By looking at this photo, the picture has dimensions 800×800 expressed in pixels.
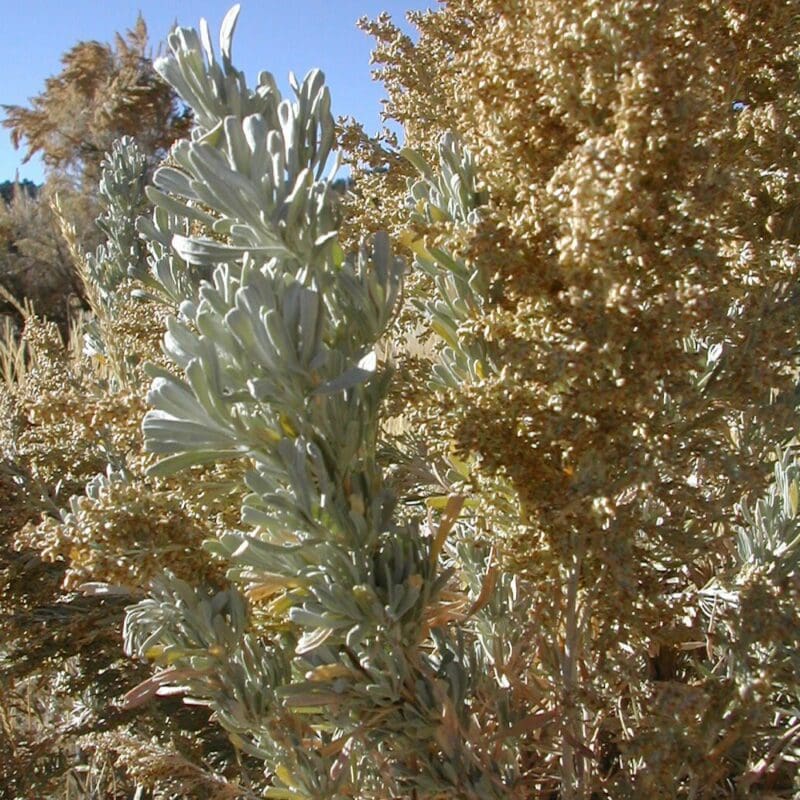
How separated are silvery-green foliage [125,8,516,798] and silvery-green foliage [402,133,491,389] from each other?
0.06ft

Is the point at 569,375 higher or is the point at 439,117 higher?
the point at 439,117

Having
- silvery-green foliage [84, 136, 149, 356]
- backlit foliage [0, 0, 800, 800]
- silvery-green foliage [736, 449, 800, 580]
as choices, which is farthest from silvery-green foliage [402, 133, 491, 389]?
silvery-green foliage [84, 136, 149, 356]

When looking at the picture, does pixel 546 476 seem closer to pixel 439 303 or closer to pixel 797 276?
pixel 439 303

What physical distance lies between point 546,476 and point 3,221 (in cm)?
1778

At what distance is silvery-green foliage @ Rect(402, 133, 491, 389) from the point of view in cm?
129

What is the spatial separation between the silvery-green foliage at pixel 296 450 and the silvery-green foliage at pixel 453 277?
19mm

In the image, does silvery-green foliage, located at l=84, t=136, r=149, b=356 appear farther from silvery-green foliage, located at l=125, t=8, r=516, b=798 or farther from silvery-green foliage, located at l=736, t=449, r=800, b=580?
silvery-green foliage, located at l=736, t=449, r=800, b=580

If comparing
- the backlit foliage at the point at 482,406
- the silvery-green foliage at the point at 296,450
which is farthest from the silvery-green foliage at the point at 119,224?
the silvery-green foliage at the point at 296,450

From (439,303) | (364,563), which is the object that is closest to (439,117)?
(439,303)

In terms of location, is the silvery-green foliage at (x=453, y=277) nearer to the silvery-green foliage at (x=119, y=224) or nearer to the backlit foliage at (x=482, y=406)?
the backlit foliage at (x=482, y=406)

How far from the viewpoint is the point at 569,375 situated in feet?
3.52

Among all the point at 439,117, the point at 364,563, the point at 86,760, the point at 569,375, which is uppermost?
the point at 439,117

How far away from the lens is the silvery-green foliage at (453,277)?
129cm

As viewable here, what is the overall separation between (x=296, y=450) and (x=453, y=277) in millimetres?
407
